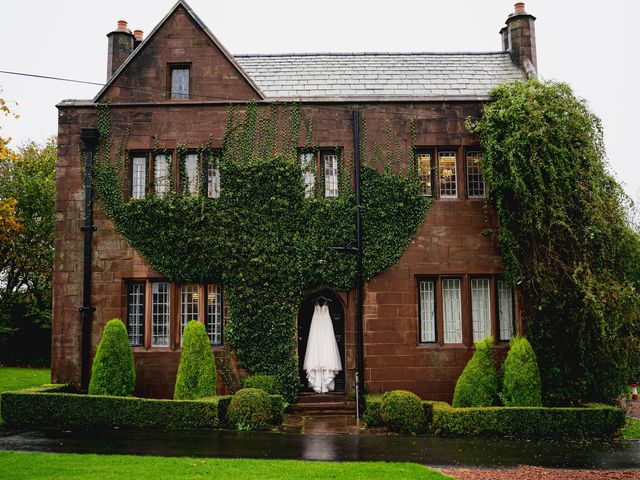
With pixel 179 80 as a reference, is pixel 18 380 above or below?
below

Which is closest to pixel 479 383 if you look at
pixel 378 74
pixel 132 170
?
pixel 378 74

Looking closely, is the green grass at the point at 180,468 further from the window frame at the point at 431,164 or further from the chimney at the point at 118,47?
the chimney at the point at 118,47

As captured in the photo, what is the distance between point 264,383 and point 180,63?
964 cm

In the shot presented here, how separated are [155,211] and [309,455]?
8.45m

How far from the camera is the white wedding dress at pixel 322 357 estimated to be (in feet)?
52.3

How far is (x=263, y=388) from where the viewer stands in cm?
1482

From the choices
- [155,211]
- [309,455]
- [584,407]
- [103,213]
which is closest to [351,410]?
[309,455]

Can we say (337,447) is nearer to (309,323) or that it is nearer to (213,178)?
(309,323)

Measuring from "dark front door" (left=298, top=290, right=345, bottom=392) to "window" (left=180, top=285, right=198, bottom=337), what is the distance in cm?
303

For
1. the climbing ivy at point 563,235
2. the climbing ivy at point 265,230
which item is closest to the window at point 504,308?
the climbing ivy at point 563,235

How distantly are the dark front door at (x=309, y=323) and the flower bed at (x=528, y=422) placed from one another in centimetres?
400

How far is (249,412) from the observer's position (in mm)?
13156

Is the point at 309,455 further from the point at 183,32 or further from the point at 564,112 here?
the point at 183,32

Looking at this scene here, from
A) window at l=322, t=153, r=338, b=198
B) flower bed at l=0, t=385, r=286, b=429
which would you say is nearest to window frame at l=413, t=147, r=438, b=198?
window at l=322, t=153, r=338, b=198
